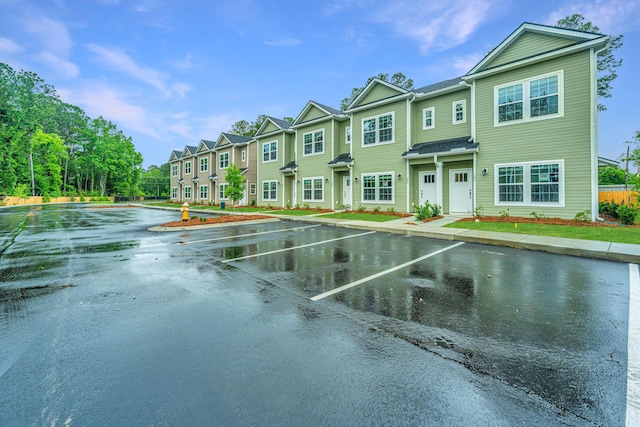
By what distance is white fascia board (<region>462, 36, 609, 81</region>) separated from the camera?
10815 millimetres

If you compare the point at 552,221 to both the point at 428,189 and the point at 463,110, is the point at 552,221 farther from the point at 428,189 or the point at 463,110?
the point at 463,110

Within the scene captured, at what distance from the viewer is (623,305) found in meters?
3.88

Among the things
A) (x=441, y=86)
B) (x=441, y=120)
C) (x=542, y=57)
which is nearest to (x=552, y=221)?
(x=542, y=57)

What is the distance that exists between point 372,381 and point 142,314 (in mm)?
3083

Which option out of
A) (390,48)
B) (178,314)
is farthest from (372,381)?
(390,48)

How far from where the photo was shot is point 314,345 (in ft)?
9.32

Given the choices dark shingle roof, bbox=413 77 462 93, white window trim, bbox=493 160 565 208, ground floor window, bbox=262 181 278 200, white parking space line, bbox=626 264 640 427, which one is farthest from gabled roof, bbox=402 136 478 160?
ground floor window, bbox=262 181 278 200

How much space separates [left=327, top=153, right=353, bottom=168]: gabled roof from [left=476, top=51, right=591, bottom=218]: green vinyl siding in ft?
26.2

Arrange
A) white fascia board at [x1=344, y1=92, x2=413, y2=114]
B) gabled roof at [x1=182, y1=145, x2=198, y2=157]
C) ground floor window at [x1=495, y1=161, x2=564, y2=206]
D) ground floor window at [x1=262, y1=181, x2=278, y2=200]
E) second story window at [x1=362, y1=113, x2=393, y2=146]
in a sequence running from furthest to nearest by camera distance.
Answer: gabled roof at [x1=182, y1=145, x2=198, y2=157], ground floor window at [x1=262, y1=181, x2=278, y2=200], second story window at [x1=362, y1=113, x2=393, y2=146], white fascia board at [x1=344, y1=92, x2=413, y2=114], ground floor window at [x1=495, y1=161, x2=564, y2=206]

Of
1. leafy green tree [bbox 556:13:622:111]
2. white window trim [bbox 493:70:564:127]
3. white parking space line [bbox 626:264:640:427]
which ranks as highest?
leafy green tree [bbox 556:13:622:111]

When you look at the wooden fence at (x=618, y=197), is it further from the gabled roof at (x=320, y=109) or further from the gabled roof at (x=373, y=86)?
the gabled roof at (x=320, y=109)

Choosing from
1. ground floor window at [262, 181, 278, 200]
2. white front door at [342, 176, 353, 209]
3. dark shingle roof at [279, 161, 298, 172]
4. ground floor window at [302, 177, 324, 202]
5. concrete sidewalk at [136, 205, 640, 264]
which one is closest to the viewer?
concrete sidewalk at [136, 205, 640, 264]

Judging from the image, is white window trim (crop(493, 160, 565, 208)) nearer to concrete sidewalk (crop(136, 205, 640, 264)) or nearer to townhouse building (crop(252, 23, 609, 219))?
townhouse building (crop(252, 23, 609, 219))

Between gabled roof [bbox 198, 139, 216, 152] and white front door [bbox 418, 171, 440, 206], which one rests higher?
gabled roof [bbox 198, 139, 216, 152]
